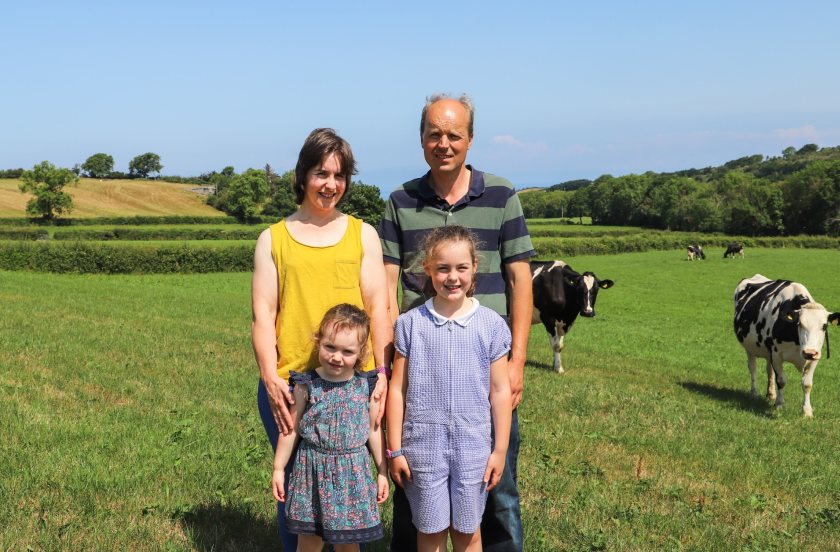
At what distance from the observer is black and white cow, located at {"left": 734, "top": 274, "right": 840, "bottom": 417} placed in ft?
35.6

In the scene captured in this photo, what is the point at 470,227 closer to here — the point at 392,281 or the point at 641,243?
the point at 392,281

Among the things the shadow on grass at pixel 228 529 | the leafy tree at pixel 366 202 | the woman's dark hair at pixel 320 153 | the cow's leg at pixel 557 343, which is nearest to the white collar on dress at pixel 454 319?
the woman's dark hair at pixel 320 153

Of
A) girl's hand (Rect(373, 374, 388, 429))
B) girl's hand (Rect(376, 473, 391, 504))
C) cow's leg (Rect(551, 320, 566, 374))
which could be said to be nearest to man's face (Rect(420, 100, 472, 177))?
girl's hand (Rect(373, 374, 388, 429))

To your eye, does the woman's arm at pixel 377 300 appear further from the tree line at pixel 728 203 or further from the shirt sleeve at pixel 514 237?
the tree line at pixel 728 203

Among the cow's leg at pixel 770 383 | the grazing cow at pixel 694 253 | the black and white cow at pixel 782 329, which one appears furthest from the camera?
the grazing cow at pixel 694 253

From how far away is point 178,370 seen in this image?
10719 millimetres

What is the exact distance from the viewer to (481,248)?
387 centimetres

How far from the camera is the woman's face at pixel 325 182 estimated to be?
362 centimetres

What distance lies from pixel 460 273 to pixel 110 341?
36.3ft

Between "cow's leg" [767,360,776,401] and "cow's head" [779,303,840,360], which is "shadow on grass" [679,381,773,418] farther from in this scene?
"cow's head" [779,303,840,360]

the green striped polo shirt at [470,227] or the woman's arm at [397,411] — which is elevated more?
the green striped polo shirt at [470,227]

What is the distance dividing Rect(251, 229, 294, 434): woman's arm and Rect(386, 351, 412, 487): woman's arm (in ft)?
1.69

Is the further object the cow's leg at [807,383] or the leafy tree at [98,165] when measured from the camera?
the leafy tree at [98,165]

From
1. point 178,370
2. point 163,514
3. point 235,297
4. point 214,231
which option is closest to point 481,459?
point 163,514
